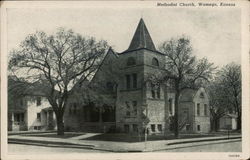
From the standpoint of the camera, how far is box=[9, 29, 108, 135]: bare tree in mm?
17656

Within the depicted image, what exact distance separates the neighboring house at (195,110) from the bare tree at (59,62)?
1162 centimetres

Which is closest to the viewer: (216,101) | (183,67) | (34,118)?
(183,67)

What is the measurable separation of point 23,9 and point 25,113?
24632 millimetres

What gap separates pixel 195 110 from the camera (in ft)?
98.7

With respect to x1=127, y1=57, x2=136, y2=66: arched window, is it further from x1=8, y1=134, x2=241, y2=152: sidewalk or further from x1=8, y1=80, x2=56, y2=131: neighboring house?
x1=8, y1=80, x2=56, y2=131: neighboring house

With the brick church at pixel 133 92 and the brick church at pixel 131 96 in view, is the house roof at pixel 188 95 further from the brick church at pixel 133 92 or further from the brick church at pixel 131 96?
the brick church at pixel 133 92

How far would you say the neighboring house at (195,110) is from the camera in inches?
1171

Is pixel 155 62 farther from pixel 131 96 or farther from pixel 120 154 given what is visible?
pixel 120 154

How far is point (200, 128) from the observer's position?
30.2 meters

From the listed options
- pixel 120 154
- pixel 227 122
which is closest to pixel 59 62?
pixel 120 154

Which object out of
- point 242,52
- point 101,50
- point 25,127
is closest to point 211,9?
point 242,52

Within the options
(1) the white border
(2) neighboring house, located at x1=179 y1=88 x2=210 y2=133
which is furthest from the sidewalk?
(2) neighboring house, located at x1=179 y1=88 x2=210 y2=133

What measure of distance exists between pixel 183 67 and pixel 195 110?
1016cm

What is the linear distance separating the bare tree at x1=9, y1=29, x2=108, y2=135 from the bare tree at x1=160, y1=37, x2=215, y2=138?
4.24 metres
